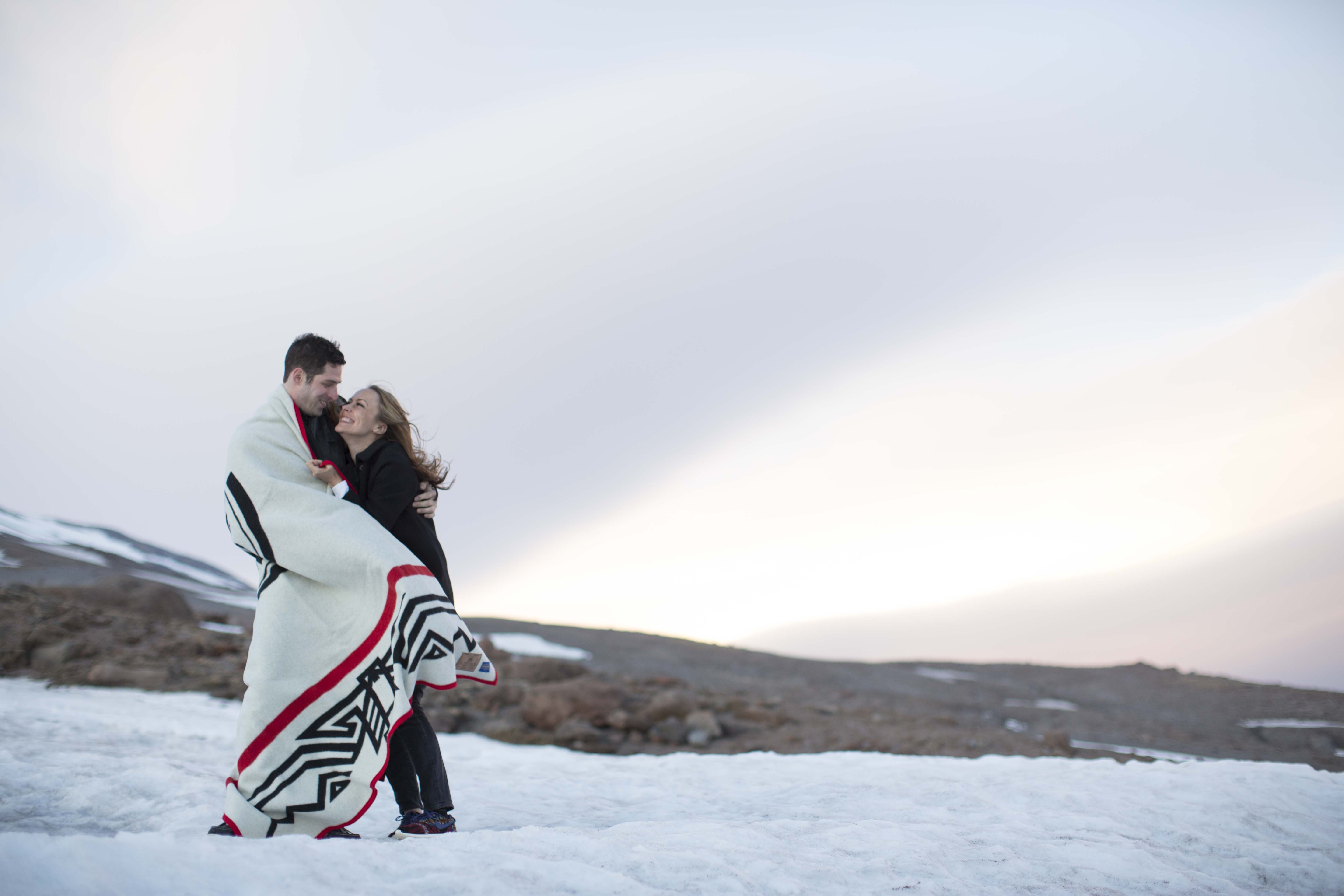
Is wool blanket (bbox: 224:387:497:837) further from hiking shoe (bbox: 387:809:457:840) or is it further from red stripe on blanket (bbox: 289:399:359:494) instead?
hiking shoe (bbox: 387:809:457:840)

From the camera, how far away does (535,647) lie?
24641 mm

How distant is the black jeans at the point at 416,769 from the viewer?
3.70 m

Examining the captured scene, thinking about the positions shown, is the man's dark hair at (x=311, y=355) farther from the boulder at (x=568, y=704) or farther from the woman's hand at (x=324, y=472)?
the boulder at (x=568, y=704)

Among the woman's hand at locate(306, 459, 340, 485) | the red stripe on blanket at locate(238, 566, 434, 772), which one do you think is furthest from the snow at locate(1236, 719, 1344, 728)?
the woman's hand at locate(306, 459, 340, 485)

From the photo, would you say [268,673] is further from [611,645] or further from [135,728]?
[611,645]

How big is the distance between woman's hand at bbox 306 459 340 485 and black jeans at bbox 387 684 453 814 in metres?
1.07

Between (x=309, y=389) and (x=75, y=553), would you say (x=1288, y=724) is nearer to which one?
(x=309, y=389)

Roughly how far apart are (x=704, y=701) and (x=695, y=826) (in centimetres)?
897

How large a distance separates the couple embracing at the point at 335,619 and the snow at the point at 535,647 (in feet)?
62.7

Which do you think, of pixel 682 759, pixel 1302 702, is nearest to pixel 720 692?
pixel 682 759

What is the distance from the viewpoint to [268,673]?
3465 mm

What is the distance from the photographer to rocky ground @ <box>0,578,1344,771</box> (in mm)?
10359

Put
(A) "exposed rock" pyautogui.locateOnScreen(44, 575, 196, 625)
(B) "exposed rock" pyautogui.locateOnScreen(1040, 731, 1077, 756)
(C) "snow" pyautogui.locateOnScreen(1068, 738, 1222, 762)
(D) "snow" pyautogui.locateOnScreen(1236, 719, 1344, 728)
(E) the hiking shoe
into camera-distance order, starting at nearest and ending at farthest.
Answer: (E) the hiking shoe < (B) "exposed rock" pyautogui.locateOnScreen(1040, 731, 1077, 756) < (C) "snow" pyautogui.locateOnScreen(1068, 738, 1222, 762) < (A) "exposed rock" pyautogui.locateOnScreen(44, 575, 196, 625) < (D) "snow" pyautogui.locateOnScreen(1236, 719, 1344, 728)

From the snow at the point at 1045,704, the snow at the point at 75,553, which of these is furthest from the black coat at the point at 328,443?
the snow at the point at 75,553
